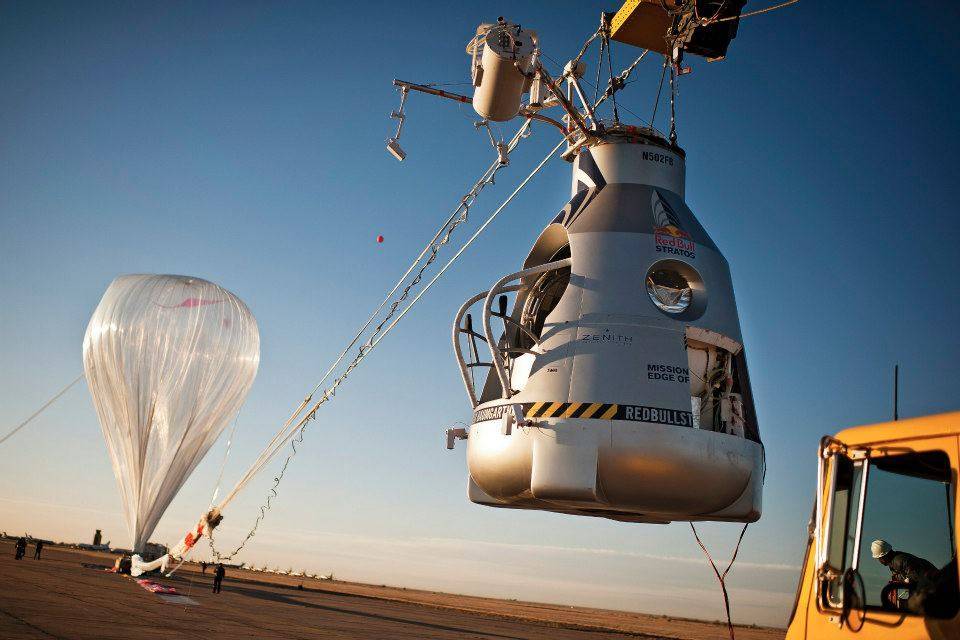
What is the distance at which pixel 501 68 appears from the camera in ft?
39.4

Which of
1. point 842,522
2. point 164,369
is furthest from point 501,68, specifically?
point 164,369

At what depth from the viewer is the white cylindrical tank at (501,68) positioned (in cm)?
1195

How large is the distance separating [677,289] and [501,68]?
167 inches

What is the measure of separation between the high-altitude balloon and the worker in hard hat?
25.6m

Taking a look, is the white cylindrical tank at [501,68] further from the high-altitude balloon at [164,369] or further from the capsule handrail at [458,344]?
the high-altitude balloon at [164,369]

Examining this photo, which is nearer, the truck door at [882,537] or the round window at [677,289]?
the truck door at [882,537]

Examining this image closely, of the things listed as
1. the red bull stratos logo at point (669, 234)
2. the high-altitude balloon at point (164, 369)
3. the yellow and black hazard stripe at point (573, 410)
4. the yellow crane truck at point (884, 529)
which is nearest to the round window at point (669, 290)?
the red bull stratos logo at point (669, 234)

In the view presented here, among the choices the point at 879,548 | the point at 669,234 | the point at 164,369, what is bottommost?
the point at 879,548

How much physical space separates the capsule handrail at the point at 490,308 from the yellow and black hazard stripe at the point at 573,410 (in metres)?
0.74

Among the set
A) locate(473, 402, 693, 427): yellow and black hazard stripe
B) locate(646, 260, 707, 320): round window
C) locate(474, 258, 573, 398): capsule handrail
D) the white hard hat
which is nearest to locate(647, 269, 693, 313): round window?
locate(646, 260, 707, 320): round window

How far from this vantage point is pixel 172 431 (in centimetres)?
2841

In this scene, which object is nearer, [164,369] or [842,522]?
[842,522]

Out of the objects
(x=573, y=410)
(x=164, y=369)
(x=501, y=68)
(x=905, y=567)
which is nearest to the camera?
(x=905, y=567)

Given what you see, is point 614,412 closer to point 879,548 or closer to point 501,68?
point 879,548
